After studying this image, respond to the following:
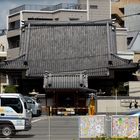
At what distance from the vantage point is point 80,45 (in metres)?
69.2

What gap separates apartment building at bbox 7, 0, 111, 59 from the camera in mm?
88688

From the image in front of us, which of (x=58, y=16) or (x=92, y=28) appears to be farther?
(x=58, y=16)

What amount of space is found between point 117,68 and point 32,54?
10.7 meters

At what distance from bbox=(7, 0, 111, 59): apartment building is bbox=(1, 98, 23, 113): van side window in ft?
189

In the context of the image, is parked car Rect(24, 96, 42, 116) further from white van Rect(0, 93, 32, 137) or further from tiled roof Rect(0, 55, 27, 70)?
white van Rect(0, 93, 32, 137)

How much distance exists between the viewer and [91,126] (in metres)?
20.8

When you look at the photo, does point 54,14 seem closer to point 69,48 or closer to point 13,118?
point 69,48

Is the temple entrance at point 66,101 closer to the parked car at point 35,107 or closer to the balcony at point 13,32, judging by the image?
the parked car at point 35,107

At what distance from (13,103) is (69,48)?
40348mm

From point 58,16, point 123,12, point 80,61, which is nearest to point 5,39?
point 58,16

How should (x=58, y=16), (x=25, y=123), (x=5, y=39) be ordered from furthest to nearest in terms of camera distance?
(x=5, y=39), (x=58, y=16), (x=25, y=123)

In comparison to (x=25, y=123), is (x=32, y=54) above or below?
above

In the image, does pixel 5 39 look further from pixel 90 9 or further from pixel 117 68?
pixel 117 68

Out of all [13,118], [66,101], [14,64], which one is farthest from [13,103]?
[14,64]
